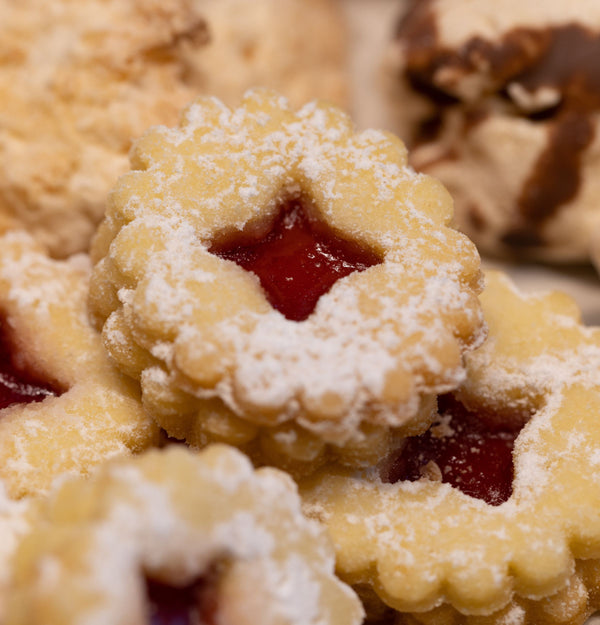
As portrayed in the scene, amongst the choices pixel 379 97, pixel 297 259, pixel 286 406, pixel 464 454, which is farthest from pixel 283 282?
pixel 379 97

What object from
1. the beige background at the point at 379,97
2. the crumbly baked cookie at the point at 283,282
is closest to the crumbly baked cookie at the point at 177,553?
the crumbly baked cookie at the point at 283,282

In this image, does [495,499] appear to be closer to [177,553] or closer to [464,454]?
[464,454]

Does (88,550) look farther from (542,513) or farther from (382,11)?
(382,11)

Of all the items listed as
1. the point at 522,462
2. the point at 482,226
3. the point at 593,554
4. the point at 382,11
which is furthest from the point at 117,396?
the point at 382,11

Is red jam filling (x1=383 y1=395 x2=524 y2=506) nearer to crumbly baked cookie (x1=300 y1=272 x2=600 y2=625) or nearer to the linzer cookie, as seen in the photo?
crumbly baked cookie (x1=300 y1=272 x2=600 y2=625)

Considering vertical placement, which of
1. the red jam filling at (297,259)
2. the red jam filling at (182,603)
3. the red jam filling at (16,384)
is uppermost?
the red jam filling at (297,259)

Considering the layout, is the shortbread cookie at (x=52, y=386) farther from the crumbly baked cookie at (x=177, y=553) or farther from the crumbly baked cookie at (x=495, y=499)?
the crumbly baked cookie at (x=495, y=499)

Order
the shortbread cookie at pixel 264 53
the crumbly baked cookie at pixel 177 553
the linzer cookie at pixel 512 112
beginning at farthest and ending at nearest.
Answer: the shortbread cookie at pixel 264 53 < the linzer cookie at pixel 512 112 < the crumbly baked cookie at pixel 177 553
